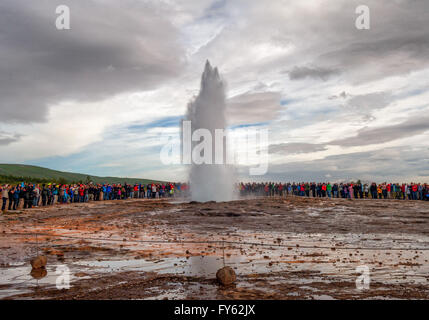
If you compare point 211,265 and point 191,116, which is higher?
point 191,116

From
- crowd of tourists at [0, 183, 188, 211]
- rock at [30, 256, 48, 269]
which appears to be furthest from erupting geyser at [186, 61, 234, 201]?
rock at [30, 256, 48, 269]

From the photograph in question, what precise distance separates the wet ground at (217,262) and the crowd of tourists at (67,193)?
16129 mm

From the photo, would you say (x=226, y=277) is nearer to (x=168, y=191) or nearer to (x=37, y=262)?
(x=37, y=262)

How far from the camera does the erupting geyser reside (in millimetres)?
35875

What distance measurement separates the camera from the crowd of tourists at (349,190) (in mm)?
42159

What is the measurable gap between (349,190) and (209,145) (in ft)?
70.5

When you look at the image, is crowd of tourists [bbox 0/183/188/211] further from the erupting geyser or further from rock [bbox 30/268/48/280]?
rock [bbox 30/268/48/280]

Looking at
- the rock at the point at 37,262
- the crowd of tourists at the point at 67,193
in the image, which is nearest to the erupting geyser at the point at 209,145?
the crowd of tourists at the point at 67,193

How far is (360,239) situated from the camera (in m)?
13.7

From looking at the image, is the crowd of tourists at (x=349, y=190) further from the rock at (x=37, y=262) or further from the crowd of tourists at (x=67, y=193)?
the rock at (x=37, y=262)

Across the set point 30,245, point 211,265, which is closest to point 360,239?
point 211,265
